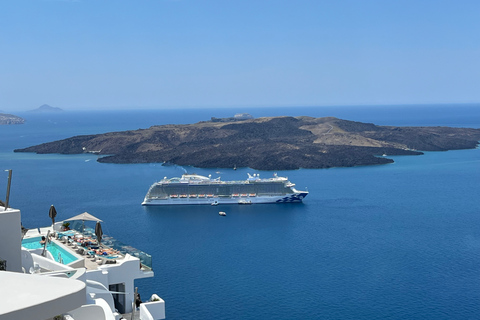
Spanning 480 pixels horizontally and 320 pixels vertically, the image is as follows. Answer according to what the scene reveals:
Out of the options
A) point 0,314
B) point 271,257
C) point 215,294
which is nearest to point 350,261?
point 271,257

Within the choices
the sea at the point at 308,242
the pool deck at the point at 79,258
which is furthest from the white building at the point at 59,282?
the sea at the point at 308,242

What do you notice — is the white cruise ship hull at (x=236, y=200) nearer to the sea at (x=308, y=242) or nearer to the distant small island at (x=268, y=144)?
the sea at (x=308, y=242)

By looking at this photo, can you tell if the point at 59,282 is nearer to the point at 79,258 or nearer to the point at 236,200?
the point at 79,258

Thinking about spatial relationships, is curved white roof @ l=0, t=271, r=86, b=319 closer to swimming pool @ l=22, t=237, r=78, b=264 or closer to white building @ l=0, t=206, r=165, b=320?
white building @ l=0, t=206, r=165, b=320

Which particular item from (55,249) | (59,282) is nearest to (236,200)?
(55,249)

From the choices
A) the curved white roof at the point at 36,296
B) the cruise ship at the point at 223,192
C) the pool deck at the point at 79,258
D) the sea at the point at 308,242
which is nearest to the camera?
the curved white roof at the point at 36,296
